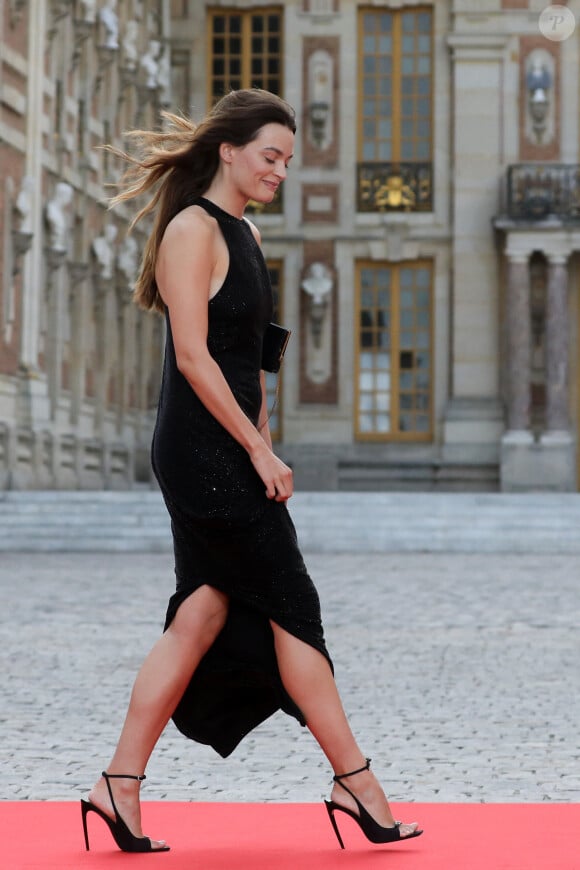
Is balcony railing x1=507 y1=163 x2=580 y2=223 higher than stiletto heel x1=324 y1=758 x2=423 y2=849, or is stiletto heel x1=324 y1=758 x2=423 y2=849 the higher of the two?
balcony railing x1=507 y1=163 x2=580 y2=223

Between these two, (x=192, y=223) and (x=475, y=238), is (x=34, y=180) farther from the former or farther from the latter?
(x=192, y=223)

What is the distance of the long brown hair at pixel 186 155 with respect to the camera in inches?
161

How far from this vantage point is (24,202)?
23.0 metres

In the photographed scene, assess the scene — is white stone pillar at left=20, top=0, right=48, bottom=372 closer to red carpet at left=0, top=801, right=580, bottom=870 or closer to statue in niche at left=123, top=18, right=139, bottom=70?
statue in niche at left=123, top=18, right=139, bottom=70

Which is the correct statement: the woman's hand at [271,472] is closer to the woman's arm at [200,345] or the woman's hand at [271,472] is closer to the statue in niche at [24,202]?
the woman's arm at [200,345]

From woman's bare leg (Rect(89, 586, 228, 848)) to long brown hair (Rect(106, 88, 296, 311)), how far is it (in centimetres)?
72

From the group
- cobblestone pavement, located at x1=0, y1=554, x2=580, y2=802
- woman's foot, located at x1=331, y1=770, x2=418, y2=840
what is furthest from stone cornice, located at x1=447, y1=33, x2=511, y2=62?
woman's foot, located at x1=331, y1=770, x2=418, y2=840

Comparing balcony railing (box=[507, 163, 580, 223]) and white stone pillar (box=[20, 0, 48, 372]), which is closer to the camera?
white stone pillar (box=[20, 0, 48, 372])

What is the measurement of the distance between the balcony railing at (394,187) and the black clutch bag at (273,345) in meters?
A: 27.7

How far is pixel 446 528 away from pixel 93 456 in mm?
8889

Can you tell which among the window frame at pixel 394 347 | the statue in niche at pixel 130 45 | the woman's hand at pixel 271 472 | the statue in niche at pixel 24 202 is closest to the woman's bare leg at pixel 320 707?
the woman's hand at pixel 271 472

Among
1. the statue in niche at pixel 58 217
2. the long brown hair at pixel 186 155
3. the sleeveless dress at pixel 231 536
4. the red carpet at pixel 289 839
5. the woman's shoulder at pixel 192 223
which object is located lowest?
the red carpet at pixel 289 839

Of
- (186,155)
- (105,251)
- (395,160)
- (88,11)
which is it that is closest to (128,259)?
(105,251)

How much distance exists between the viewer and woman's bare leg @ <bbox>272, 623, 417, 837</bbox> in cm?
395
